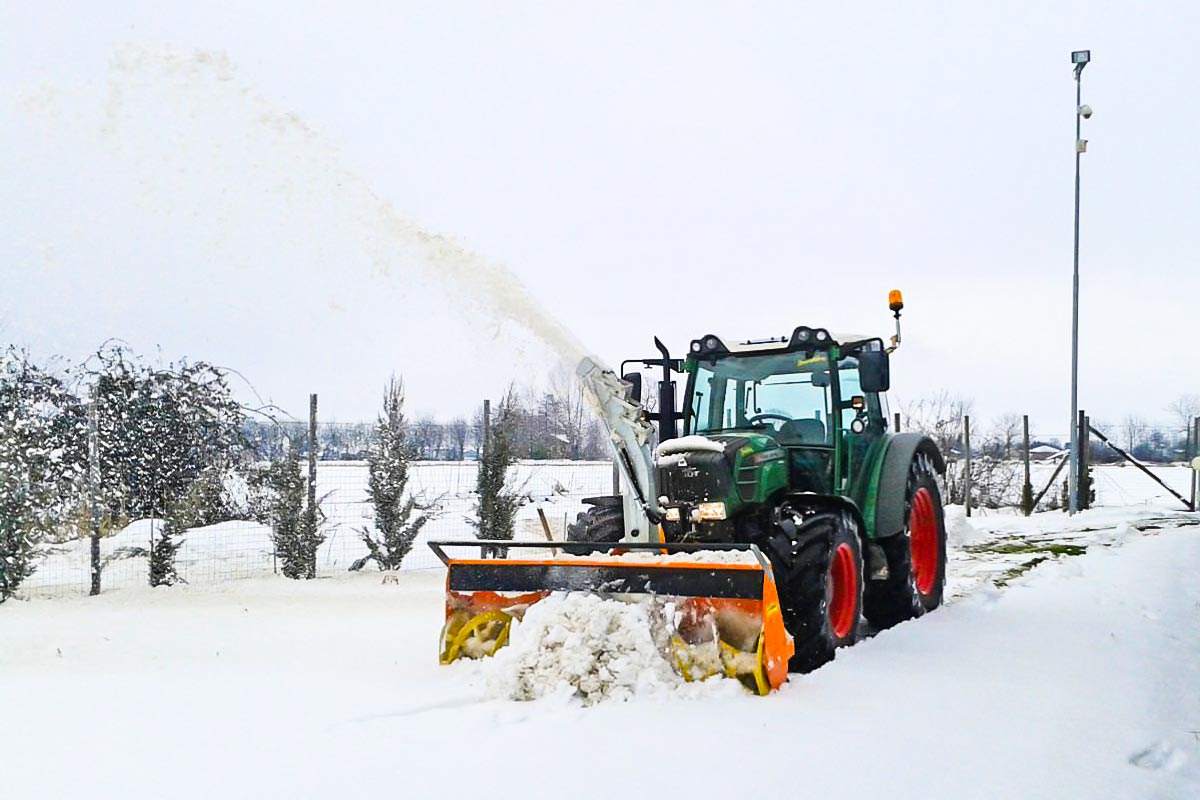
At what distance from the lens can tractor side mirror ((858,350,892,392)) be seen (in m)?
6.14

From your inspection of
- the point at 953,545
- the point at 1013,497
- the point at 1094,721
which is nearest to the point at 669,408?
the point at 1094,721

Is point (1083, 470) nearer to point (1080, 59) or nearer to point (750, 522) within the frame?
point (1080, 59)

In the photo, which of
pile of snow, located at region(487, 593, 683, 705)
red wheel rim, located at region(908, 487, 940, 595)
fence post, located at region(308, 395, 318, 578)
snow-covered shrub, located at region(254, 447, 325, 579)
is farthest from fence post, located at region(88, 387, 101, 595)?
red wheel rim, located at region(908, 487, 940, 595)

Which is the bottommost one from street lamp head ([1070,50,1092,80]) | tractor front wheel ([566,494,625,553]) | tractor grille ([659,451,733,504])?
tractor front wheel ([566,494,625,553])

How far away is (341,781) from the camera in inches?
131

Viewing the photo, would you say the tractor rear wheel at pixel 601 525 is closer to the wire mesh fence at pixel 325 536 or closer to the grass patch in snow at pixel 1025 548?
the wire mesh fence at pixel 325 536

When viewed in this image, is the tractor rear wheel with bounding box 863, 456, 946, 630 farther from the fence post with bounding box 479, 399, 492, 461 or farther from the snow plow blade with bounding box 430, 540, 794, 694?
the fence post with bounding box 479, 399, 492, 461

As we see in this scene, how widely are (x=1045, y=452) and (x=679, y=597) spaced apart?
1599 centimetres

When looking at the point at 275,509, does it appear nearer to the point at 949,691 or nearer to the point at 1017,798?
the point at 949,691

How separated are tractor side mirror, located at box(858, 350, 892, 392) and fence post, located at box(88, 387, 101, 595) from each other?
6.68 meters

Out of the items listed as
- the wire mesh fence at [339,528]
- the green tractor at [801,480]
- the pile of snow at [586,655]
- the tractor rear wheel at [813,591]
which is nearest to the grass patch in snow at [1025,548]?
the wire mesh fence at [339,528]

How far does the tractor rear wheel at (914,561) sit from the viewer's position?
21.9 feet

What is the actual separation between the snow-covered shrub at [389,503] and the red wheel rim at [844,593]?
563cm

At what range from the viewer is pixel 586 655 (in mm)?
4547
